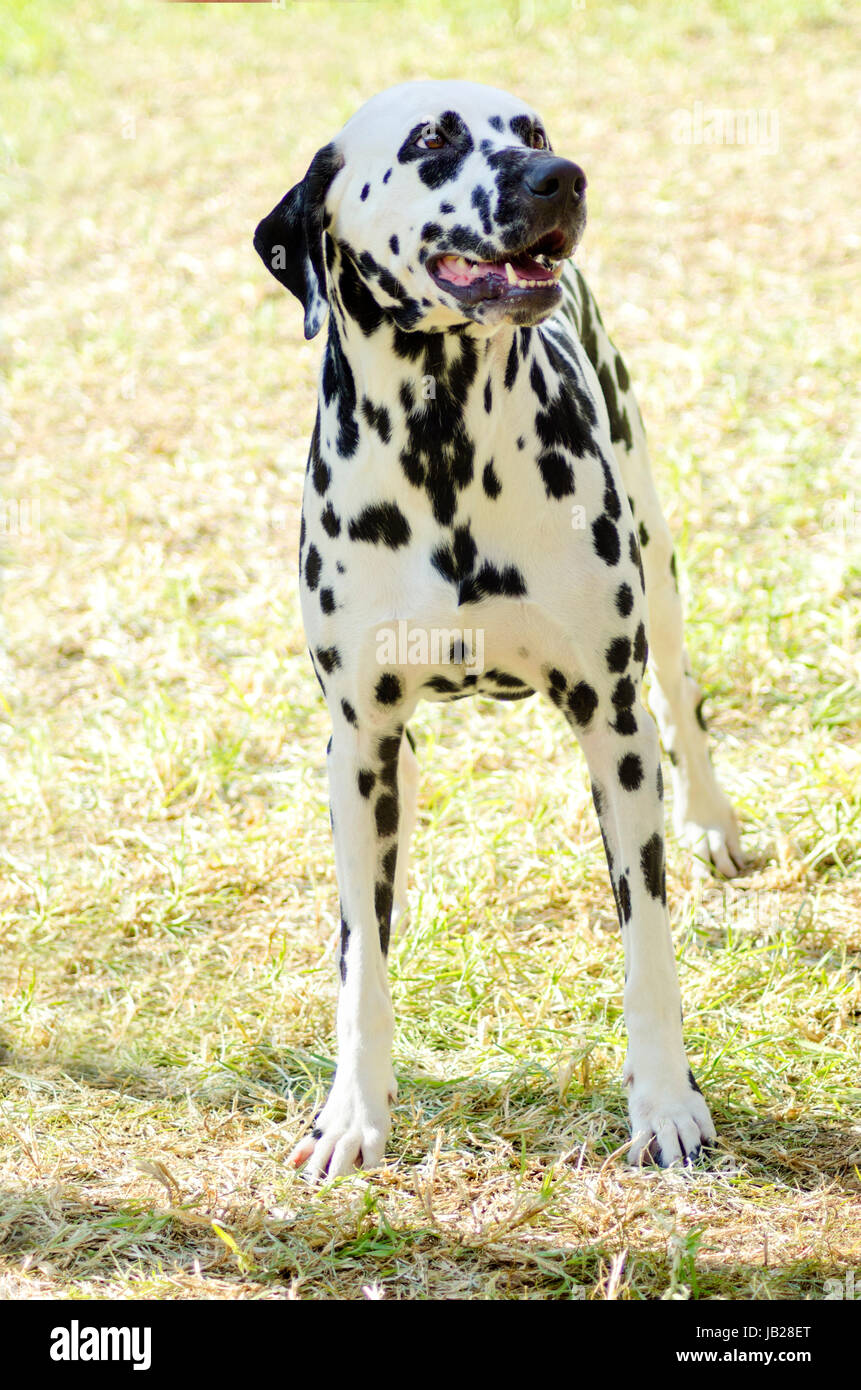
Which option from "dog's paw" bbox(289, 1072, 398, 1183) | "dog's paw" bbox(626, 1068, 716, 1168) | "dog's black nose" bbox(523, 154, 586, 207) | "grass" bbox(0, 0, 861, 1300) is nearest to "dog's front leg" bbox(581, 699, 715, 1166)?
"dog's paw" bbox(626, 1068, 716, 1168)

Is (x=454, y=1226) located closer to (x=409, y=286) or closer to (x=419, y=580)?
(x=419, y=580)

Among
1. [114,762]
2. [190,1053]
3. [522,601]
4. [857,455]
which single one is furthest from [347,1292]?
[857,455]

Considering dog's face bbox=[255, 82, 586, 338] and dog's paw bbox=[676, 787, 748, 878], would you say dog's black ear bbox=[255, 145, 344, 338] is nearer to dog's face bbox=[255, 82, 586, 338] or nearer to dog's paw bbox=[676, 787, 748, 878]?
dog's face bbox=[255, 82, 586, 338]

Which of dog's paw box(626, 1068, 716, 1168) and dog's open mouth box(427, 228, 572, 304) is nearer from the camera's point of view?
dog's open mouth box(427, 228, 572, 304)

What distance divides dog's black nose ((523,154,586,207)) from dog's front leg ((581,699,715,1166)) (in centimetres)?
102

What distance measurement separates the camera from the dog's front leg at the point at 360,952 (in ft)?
10.3

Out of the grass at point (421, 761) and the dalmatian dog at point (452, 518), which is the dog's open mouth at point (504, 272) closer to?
the dalmatian dog at point (452, 518)

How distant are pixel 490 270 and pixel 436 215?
141 mm

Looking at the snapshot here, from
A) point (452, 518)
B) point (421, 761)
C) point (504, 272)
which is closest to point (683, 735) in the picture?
point (421, 761)

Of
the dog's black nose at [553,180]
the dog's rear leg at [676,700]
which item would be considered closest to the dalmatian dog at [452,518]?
the dog's black nose at [553,180]

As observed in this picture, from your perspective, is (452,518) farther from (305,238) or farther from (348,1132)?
(348,1132)

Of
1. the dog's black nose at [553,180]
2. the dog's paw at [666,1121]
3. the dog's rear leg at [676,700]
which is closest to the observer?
the dog's black nose at [553,180]

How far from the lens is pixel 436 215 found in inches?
107

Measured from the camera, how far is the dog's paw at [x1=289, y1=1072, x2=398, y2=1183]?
10.3ft
